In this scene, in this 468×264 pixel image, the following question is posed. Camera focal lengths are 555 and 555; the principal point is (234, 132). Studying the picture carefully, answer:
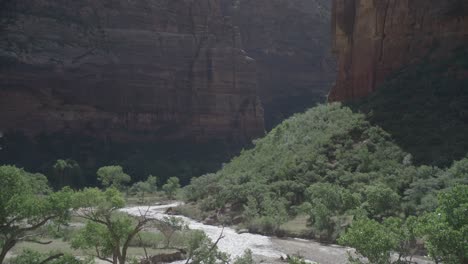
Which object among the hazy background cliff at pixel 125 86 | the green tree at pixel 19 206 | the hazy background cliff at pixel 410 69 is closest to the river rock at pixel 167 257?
the green tree at pixel 19 206

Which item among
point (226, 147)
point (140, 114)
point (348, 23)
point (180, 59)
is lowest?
point (226, 147)

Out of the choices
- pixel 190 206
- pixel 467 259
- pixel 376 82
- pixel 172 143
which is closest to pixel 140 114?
pixel 172 143

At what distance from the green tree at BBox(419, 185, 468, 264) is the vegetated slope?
1365 centimetres

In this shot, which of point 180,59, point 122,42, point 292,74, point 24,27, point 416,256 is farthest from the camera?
point 292,74

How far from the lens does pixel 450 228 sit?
12344 millimetres

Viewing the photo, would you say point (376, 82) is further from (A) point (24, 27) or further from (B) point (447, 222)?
(A) point (24, 27)

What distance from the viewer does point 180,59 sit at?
298 ft

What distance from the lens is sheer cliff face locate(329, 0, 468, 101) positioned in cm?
4253

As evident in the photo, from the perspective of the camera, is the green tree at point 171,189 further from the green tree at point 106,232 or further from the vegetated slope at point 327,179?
the green tree at point 106,232

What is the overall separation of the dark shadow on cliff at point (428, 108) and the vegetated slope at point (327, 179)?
112cm

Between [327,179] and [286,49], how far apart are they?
9566cm

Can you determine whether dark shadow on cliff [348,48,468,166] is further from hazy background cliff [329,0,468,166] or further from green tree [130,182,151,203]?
green tree [130,182,151,203]

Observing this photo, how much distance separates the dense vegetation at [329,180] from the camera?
29.5 metres

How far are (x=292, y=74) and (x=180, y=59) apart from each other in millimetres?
42384
